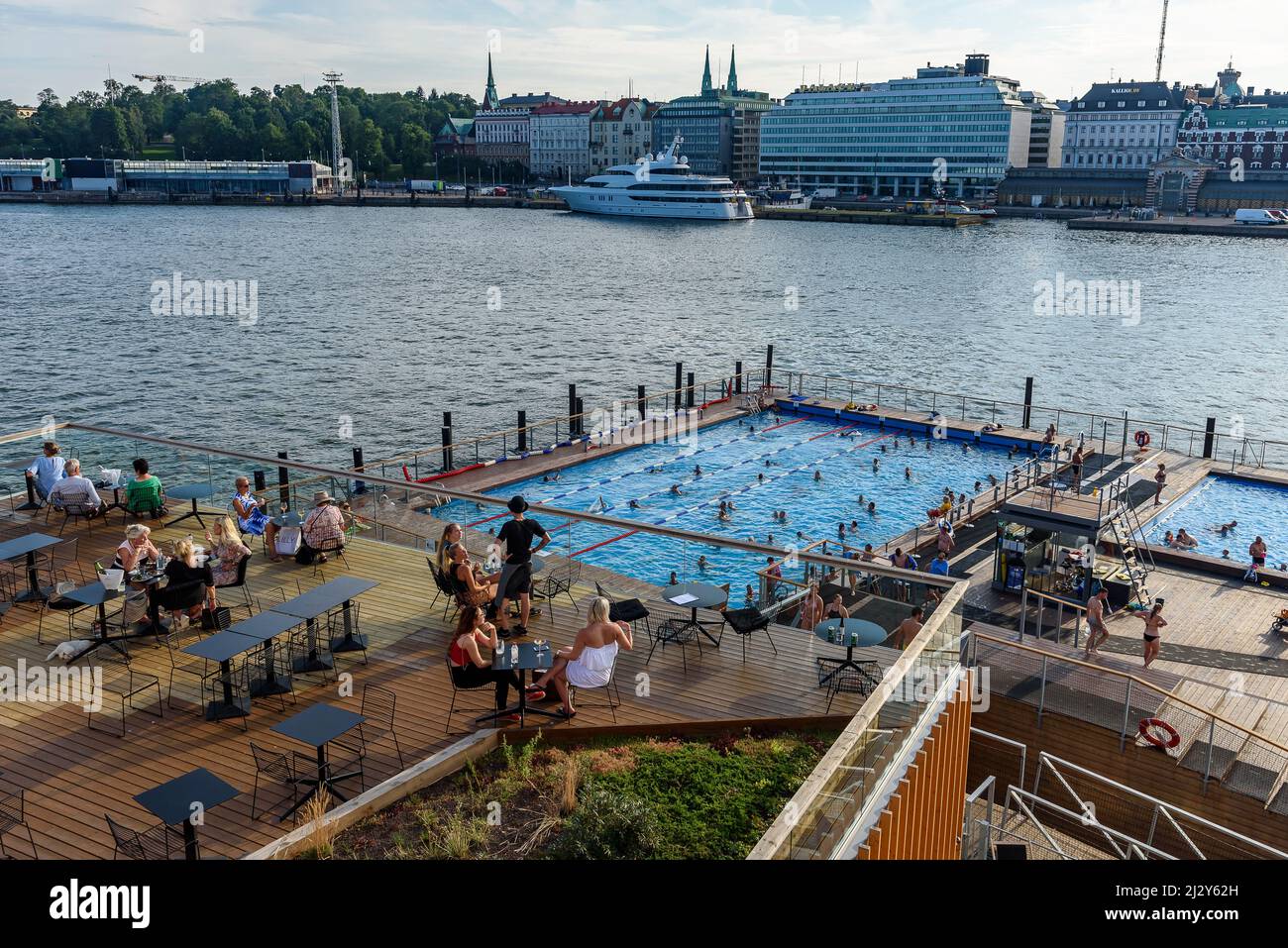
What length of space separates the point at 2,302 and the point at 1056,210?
509 ft

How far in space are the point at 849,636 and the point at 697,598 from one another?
172 centimetres

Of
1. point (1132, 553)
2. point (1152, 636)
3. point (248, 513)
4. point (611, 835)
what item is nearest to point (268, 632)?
point (611, 835)

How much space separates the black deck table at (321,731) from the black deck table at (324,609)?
184 cm

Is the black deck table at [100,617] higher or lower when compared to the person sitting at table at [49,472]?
lower

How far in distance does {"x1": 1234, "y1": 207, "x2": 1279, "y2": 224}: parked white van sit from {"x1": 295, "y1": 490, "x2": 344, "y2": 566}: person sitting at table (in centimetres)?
16584

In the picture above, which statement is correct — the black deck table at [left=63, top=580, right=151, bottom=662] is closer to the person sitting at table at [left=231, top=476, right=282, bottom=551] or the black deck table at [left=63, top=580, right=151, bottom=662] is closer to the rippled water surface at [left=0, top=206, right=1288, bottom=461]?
the person sitting at table at [left=231, top=476, right=282, bottom=551]

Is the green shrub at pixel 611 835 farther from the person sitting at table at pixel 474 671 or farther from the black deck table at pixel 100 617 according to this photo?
the black deck table at pixel 100 617

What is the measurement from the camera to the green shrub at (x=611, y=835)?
7.34 metres

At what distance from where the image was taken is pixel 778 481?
34.4m

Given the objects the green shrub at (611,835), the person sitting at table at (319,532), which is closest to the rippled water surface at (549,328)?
the person sitting at table at (319,532)

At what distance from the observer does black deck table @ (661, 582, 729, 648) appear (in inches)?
448

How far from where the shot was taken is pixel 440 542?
40.9ft

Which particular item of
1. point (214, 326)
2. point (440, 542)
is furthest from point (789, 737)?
point (214, 326)

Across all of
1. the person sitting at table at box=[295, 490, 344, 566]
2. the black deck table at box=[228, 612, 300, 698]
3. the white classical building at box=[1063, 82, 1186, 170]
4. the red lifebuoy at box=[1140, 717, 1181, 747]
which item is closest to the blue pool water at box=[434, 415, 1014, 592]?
the person sitting at table at box=[295, 490, 344, 566]
